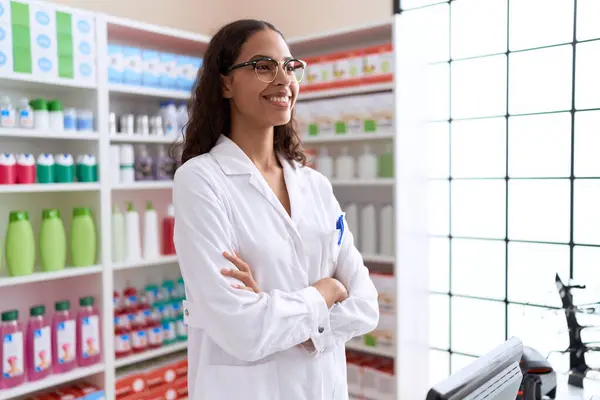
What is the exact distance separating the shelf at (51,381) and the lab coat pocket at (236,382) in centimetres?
159

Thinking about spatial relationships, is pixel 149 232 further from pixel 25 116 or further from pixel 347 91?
pixel 347 91

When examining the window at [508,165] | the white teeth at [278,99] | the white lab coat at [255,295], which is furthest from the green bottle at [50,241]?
the window at [508,165]

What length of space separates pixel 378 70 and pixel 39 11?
1.78m

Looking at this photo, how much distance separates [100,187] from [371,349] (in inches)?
70.7

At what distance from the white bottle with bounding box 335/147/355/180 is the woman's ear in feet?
6.11

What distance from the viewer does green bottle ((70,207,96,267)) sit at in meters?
2.80

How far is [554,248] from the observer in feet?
9.98

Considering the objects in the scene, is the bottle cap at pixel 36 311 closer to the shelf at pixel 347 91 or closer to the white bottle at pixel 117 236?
the white bottle at pixel 117 236

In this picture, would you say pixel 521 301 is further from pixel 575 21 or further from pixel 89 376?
pixel 89 376

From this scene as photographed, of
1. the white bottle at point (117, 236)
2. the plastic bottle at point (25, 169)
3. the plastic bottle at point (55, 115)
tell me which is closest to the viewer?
the plastic bottle at point (25, 169)

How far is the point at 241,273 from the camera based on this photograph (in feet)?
4.44

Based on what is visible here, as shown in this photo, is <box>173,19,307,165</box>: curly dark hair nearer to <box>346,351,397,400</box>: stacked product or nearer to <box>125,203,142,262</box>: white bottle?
<box>125,203,142,262</box>: white bottle

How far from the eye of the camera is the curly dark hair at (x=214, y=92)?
152 cm

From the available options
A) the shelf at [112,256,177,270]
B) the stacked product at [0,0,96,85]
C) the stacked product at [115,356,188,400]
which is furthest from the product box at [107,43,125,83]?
the stacked product at [115,356,188,400]
